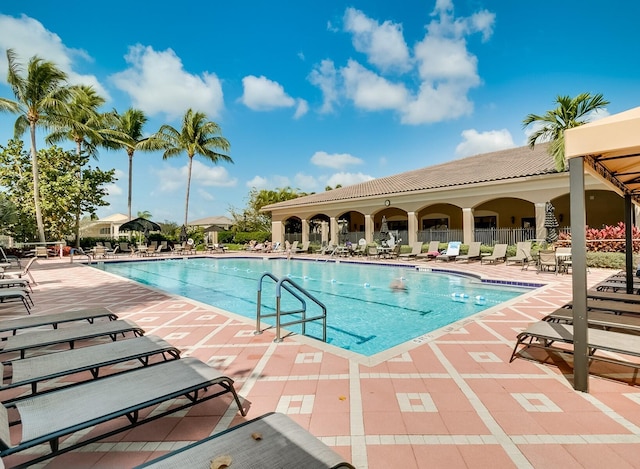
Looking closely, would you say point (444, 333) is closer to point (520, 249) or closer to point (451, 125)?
point (520, 249)

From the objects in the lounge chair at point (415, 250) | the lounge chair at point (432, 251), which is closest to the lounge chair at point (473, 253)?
the lounge chair at point (432, 251)

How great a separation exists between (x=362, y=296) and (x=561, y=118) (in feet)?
38.0

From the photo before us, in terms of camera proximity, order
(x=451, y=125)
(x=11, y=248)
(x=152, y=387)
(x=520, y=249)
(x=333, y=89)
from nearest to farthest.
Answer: (x=152, y=387) → (x=520, y=249) → (x=11, y=248) → (x=451, y=125) → (x=333, y=89)

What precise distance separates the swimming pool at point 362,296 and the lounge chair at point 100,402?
3239 mm

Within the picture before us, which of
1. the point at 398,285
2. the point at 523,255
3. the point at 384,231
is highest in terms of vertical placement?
the point at 384,231

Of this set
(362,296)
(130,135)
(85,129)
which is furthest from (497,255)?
(130,135)

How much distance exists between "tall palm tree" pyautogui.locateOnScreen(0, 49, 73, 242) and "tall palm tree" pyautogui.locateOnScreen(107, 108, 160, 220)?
675cm

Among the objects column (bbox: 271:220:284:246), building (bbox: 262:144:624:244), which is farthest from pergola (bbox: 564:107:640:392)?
column (bbox: 271:220:284:246)

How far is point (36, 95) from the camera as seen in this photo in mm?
18969

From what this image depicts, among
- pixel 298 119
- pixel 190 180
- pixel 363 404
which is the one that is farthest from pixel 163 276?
pixel 298 119

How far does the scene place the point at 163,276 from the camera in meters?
14.4

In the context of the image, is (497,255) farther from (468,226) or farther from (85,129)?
(85,129)

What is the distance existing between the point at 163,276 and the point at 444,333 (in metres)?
12.9

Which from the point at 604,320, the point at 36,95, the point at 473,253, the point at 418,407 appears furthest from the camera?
the point at 36,95
